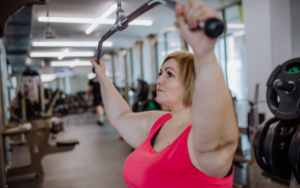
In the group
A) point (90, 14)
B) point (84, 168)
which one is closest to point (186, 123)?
point (84, 168)

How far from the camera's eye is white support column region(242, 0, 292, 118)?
14.4ft

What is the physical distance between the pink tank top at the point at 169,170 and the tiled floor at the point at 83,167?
2.16 metres

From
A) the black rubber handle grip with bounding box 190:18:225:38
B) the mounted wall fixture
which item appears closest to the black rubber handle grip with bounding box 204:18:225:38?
the black rubber handle grip with bounding box 190:18:225:38

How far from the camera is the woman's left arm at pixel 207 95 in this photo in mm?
454

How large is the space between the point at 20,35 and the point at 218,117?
6373 millimetres

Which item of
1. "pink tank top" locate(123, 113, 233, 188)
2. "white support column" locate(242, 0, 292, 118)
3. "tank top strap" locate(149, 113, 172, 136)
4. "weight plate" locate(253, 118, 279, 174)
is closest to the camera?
"pink tank top" locate(123, 113, 233, 188)

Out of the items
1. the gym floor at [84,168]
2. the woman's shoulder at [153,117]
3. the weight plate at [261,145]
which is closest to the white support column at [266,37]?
the gym floor at [84,168]

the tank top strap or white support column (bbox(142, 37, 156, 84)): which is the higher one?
white support column (bbox(142, 37, 156, 84))

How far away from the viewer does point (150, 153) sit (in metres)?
0.87

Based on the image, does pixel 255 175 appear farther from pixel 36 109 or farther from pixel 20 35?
pixel 20 35

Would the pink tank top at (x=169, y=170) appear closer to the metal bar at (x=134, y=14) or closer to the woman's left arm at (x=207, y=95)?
the woman's left arm at (x=207, y=95)

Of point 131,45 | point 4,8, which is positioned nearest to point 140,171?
point 4,8

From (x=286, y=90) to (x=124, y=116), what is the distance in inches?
50.6

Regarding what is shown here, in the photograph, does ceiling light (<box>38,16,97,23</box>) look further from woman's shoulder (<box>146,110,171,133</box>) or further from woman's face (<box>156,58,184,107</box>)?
woman's face (<box>156,58,184,107</box>)
